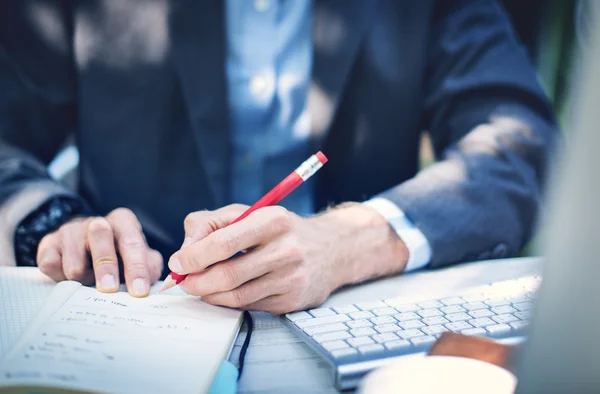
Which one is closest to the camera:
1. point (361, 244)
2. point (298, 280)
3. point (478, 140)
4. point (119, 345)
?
point (119, 345)

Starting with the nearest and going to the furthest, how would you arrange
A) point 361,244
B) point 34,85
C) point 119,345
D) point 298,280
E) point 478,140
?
1. point 119,345
2. point 298,280
3. point 361,244
4. point 478,140
5. point 34,85

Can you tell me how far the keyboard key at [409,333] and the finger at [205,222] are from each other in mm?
213

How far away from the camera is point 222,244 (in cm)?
47

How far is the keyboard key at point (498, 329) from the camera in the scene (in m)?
0.44

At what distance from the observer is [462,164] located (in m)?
0.76

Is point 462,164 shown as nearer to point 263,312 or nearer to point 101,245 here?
point 263,312

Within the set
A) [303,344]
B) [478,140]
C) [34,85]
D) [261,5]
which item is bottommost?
[303,344]

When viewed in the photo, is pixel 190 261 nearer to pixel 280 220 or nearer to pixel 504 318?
pixel 280 220

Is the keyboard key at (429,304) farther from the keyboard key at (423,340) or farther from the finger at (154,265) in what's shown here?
A: the finger at (154,265)

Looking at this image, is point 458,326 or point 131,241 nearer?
point 458,326

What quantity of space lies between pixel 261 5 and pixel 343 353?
2.51ft

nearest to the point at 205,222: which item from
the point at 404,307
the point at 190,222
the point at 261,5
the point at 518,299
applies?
the point at 190,222

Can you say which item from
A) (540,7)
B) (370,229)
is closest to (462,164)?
(370,229)

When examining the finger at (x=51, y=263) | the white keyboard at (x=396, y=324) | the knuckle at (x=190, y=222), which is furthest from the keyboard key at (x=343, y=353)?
the finger at (x=51, y=263)
